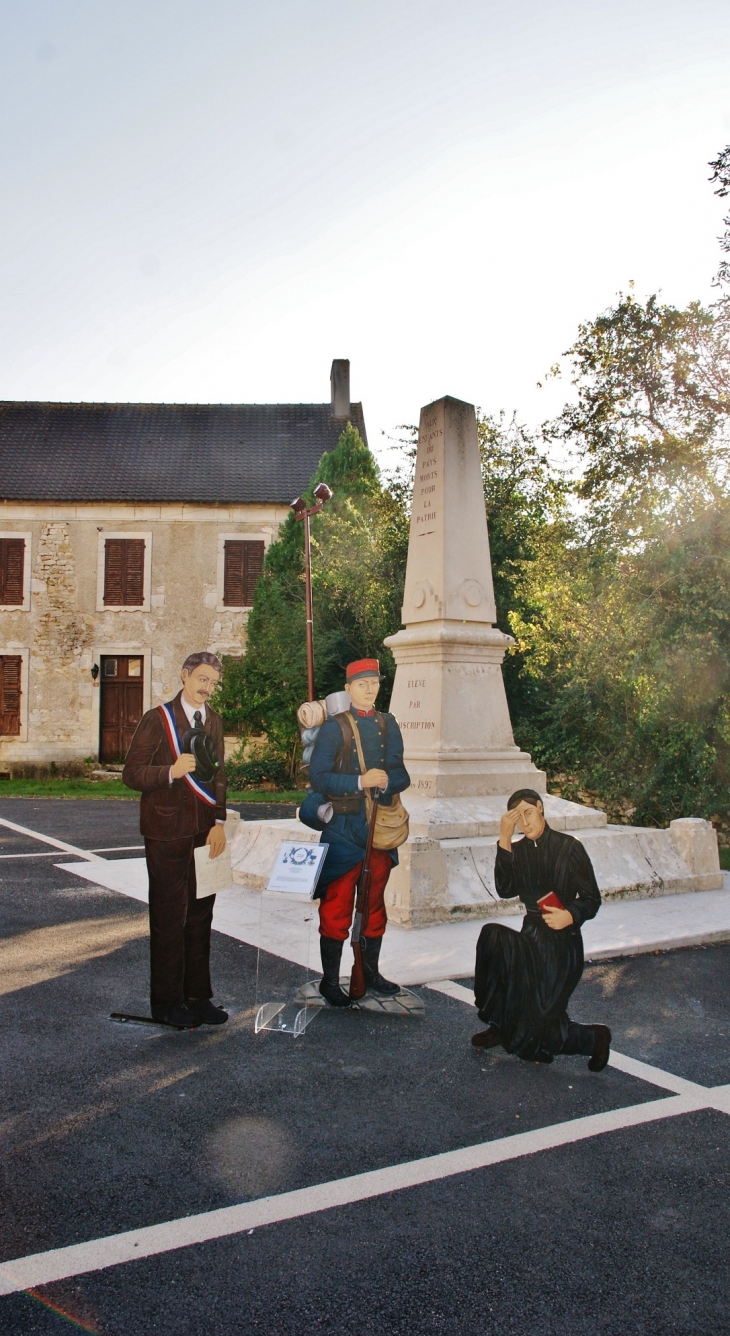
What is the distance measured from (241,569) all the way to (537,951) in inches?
800

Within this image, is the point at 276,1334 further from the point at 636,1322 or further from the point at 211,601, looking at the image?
the point at 211,601

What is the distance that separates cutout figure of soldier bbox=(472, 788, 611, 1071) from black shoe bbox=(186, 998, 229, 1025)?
4.14 feet

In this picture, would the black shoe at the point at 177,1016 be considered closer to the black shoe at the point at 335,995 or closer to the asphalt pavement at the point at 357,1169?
the asphalt pavement at the point at 357,1169

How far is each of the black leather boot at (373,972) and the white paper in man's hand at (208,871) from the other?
2.81 feet

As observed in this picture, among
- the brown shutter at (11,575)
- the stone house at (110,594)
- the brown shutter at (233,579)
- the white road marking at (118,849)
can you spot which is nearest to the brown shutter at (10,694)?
the stone house at (110,594)

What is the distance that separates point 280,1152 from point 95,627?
21600 mm

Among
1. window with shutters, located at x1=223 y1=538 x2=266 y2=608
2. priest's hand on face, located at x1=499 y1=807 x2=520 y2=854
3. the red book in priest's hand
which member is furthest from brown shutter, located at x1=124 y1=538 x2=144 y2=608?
the red book in priest's hand

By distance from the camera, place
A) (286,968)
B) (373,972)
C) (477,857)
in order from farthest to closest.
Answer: (477,857) < (286,968) < (373,972)

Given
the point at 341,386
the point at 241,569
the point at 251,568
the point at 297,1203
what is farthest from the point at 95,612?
the point at 297,1203

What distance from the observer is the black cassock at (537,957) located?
4.25m

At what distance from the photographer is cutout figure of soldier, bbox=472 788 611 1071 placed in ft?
13.9

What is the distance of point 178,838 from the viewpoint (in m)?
4.68

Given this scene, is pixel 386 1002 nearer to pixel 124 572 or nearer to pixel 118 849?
pixel 118 849

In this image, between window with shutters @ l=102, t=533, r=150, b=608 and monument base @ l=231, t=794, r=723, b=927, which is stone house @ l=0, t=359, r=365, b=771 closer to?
window with shutters @ l=102, t=533, r=150, b=608
